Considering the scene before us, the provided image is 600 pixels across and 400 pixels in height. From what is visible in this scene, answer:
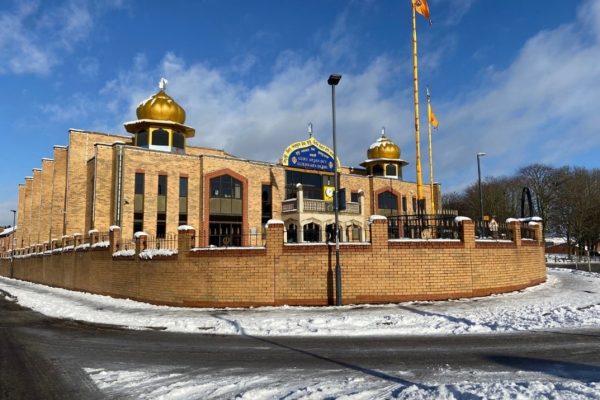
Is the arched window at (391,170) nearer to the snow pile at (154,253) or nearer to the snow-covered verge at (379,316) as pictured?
the snow-covered verge at (379,316)

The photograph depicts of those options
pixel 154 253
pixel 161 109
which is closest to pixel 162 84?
pixel 161 109

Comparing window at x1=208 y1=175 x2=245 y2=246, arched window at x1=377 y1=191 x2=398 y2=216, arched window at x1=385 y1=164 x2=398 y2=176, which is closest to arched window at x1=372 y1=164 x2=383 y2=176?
arched window at x1=385 y1=164 x2=398 y2=176

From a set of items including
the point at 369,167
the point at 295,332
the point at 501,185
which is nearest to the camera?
the point at 295,332

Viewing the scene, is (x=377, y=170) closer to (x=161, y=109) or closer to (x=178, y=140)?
(x=178, y=140)

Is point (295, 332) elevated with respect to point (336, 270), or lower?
lower

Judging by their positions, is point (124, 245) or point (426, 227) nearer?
point (426, 227)

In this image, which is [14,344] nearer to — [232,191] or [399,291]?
[399,291]

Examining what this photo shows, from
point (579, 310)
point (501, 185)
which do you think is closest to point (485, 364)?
point (579, 310)

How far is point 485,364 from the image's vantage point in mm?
7445

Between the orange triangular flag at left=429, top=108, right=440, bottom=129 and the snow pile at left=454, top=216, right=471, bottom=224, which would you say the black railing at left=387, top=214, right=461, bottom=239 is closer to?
the snow pile at left=454, top=216, right=471, bottom=224

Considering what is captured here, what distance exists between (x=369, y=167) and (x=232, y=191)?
759 inches

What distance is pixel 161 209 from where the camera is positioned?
3130cm

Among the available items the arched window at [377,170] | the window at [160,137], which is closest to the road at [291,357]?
the window at [160,137]

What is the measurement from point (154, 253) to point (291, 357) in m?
11.0
